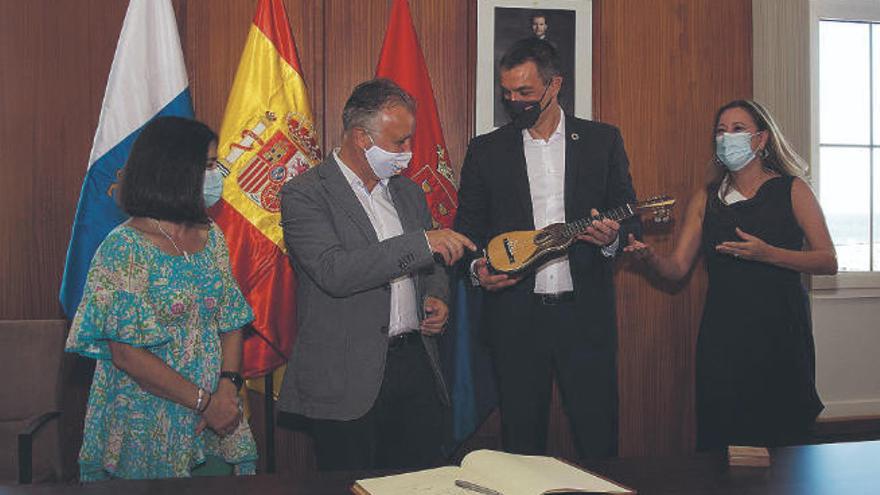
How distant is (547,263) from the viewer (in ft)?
8.71

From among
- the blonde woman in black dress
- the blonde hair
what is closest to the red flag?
the blonde woman in black dress

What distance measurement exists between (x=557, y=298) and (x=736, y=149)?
2.84ft

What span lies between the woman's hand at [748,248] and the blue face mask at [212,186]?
5.32 feet

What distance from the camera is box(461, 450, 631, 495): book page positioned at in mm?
1371

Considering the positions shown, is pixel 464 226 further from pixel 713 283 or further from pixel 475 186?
pixel 713 283

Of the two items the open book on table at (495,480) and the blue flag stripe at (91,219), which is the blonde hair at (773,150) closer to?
the open book on table at (495,480)

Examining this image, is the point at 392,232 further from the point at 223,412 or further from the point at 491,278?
the point at 223,412

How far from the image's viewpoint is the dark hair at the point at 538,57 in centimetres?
271

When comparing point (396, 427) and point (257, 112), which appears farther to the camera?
point (257, 112)

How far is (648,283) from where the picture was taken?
→ 3754 millimetres

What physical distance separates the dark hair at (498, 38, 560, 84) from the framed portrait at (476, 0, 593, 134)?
30.9 inches

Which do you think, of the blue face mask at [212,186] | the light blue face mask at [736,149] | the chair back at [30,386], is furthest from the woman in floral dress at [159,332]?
the light blue face mask at [736,149]

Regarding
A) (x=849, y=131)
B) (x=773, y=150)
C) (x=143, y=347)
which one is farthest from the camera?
(x=849, y=131)

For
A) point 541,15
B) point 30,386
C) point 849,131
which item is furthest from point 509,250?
point 849,131
